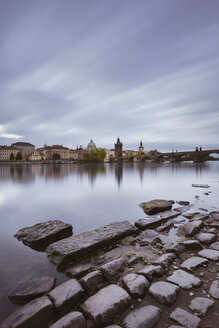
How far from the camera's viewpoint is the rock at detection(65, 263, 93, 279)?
3574mm

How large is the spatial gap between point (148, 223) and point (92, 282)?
11.7 feet

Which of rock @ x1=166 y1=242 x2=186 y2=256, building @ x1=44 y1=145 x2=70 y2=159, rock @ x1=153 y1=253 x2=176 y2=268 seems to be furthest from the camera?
building @ x1=44 y1=145 x2=70 y2=159

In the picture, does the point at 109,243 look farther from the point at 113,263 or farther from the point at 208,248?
the point at 208,248

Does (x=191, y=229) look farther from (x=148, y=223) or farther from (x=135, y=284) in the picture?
(x=135, y=284)

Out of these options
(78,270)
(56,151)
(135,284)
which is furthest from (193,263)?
(56,151)

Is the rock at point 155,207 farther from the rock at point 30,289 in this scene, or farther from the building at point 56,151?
the building at point 56,151

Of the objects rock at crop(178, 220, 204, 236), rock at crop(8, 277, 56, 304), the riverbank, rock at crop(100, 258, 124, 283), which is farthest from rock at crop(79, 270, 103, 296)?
rock at crop(178, 220, 204, 236)

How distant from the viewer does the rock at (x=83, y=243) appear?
13.1 ft

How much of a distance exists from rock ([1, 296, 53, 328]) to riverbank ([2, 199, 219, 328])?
11 mm

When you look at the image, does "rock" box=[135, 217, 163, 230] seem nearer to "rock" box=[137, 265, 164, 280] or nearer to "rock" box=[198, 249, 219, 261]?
"rock" box=[198, 249, 219, 261]

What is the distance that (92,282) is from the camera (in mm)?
3145

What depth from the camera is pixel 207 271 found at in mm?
3480

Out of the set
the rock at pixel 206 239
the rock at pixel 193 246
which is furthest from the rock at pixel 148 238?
the rock at pixel 206 239

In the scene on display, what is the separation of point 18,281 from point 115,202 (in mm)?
7157
